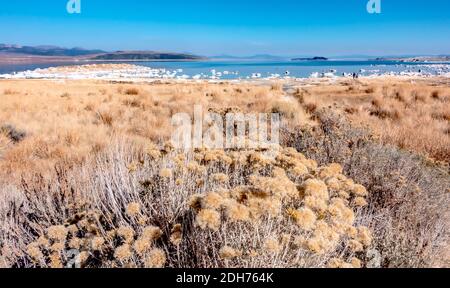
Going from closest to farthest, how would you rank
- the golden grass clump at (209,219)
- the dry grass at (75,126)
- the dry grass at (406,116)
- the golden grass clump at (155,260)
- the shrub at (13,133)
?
the golden grass clump at (209,219), the golden grass clump at (155,260), the dry grass at (75,126), the dry grass at (406,116), the shrub at (13,133)

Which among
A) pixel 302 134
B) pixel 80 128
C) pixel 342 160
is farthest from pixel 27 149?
pixel 342 160

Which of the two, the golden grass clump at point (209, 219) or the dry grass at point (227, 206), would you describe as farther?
the dry grass at point (227, 206)

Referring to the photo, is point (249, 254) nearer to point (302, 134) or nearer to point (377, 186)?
point (377, 186)

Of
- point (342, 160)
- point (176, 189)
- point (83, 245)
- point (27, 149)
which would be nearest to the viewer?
point (83, 245)

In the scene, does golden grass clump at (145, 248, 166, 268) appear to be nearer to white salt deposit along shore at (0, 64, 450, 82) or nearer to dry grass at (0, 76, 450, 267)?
dry grass at (0, 76, 450, 267)

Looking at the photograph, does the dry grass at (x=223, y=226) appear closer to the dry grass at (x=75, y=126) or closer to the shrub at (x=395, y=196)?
the shrub at (x=395, y=196)

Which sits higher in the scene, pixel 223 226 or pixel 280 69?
pixel 280 69

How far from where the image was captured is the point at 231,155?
130 inches

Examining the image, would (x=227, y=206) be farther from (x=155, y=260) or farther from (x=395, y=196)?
(x=395, y=196)

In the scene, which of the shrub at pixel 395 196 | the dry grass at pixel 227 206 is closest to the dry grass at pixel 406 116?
the dry grass at pixel 227 206

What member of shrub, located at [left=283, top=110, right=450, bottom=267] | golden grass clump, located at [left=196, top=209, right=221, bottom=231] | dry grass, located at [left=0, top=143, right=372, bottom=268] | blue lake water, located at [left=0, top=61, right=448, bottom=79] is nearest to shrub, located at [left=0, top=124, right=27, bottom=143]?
dry grass, located at [left=0, top=143, right=372, bottom=268]

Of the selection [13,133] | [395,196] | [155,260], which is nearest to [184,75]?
[13,133]

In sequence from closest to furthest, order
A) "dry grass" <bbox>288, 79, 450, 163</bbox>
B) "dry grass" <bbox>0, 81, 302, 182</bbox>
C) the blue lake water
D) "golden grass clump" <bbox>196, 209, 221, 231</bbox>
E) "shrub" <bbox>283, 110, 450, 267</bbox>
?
"golden grass clump" <bbox>196, 209, 221, 231</bbox>, "shrub" <bbox>283, 110, 450, 267</bbox>, "dry grass" <bbox>0, 81, 302, 182</bbox>, "dry grass" <bbox>288, 79, 450, 163</bbox>, the blue lake water
